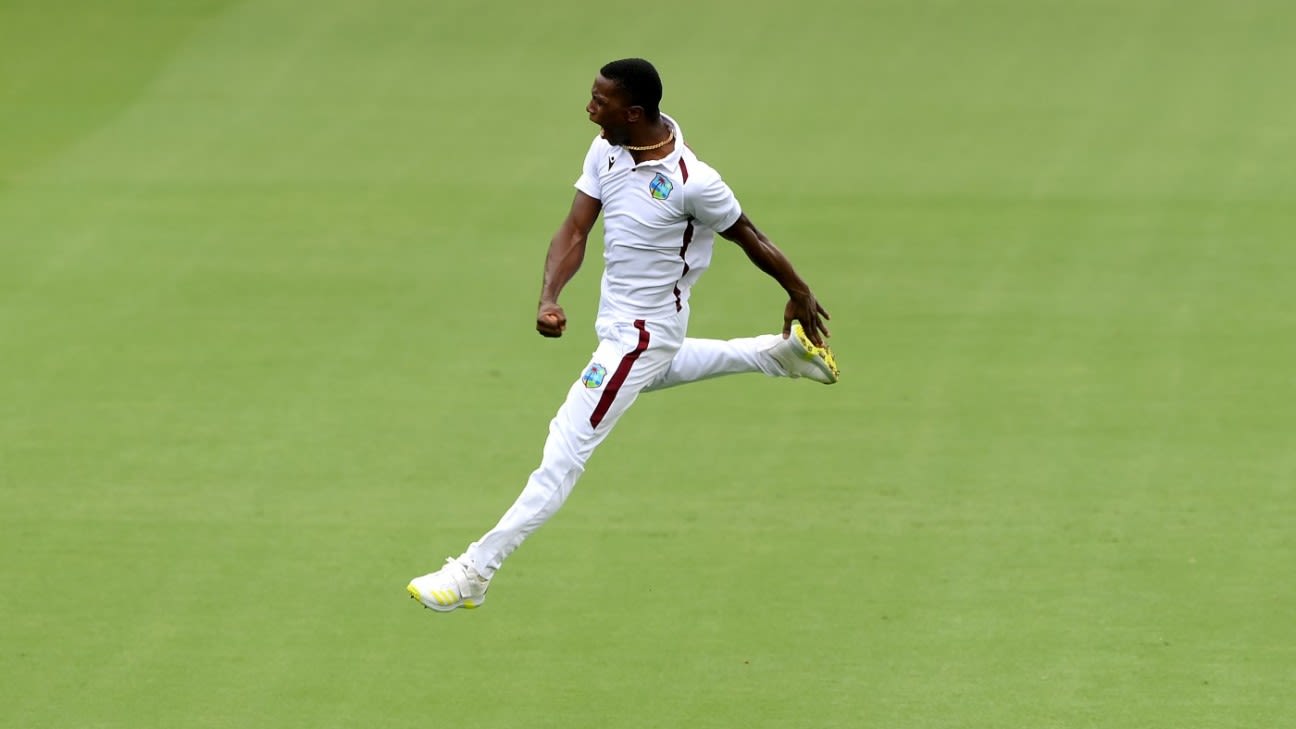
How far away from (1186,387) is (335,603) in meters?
6.80

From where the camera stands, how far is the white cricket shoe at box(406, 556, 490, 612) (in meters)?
9.00

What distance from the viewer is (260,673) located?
10750 millimetres

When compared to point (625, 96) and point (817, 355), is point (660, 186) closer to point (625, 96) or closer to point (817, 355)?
point (625, 96)

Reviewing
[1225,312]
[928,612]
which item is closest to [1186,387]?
[1225,312]

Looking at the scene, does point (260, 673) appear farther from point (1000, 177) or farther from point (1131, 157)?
point (1131, 157)

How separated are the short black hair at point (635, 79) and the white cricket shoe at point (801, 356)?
1.57 meters

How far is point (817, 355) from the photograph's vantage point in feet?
32.6

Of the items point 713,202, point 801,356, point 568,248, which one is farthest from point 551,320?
point 801,356

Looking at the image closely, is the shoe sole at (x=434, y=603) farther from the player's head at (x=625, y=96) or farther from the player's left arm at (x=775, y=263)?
the player's head at (x=625, y=96)

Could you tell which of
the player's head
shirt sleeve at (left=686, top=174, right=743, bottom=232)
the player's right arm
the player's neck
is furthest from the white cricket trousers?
the player's head

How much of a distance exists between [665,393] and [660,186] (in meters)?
6.08

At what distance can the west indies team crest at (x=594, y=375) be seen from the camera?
926cm

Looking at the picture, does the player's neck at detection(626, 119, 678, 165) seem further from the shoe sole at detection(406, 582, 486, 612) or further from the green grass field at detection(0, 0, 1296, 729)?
the green grass field at detection(0, 0, 1296, 729)

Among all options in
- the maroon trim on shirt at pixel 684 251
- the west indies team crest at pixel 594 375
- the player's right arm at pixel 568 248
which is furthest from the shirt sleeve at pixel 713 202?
the west indies team crest at pixel 594 375
